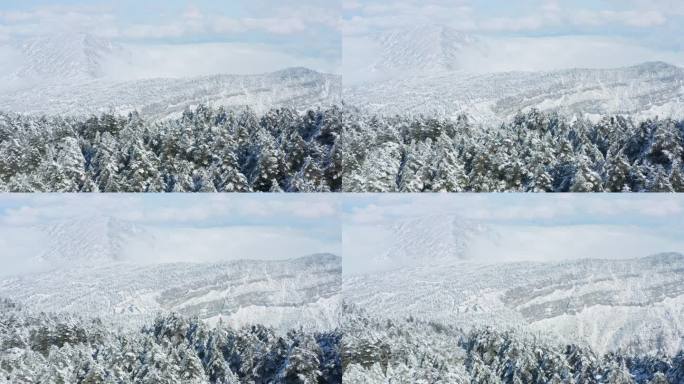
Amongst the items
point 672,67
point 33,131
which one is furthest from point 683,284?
point 33,131

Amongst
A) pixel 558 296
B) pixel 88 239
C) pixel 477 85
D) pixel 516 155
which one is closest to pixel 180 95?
pixel 88 239

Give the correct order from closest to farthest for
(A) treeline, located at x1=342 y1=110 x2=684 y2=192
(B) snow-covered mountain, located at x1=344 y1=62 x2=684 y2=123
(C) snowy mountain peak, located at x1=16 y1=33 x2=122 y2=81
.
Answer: (A) treeline, located at x1=342 y1=110 x2=684 y2=192, (B) snow-covered mountain, located at x1=344 y1=62 x2=684 y2=123, (C) snowy mountain peak, located at x1=16 y1=33 x2=122 y2=81

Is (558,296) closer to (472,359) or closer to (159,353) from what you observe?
(472,359)

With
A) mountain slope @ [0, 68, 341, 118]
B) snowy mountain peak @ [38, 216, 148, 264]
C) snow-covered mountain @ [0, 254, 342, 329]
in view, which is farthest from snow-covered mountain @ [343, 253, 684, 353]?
snowy mountain peak @ [38, 216, 148, 264]

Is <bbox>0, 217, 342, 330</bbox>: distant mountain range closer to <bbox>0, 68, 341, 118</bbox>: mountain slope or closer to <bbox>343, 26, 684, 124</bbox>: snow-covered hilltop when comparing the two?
<bbox>0, 68, 341, 118</bbox>: mountain slope

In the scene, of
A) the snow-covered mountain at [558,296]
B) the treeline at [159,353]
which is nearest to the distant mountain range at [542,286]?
the snow-covered mountain at [558,296]

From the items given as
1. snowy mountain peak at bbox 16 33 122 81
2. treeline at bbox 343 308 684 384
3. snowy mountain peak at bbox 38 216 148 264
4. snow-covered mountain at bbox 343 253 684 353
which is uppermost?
snowy mountain peak at bbox 16 33 122 81
